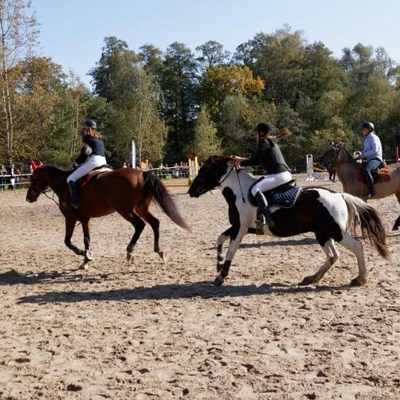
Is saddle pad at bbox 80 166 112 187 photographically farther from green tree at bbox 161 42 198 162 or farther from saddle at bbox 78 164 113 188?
green tree at bbox 161 42 198 162

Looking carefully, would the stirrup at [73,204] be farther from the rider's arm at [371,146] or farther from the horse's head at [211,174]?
the rider's arm at [371,146]

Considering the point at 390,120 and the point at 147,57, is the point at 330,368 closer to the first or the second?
the point at 390,120

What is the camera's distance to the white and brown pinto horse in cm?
754

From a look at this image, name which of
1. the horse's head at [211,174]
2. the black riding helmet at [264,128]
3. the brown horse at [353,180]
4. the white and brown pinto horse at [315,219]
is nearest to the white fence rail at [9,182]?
the brown horse at [353,180]

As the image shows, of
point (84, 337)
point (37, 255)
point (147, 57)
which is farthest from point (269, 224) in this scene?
point (147, 57)

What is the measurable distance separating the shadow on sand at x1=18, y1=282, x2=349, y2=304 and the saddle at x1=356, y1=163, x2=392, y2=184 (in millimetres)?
5346

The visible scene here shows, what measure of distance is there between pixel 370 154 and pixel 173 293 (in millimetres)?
6676

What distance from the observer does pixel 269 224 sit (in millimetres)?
7652

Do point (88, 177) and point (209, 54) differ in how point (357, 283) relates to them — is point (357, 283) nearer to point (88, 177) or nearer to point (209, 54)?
point (88, 177)

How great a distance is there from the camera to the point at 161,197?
956 centimetres

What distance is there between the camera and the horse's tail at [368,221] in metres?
7.66

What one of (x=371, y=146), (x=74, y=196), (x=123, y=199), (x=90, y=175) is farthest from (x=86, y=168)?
(x=371, y=146)

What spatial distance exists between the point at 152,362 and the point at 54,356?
102cm

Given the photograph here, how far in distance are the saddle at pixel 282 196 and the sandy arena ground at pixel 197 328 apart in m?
1.24
